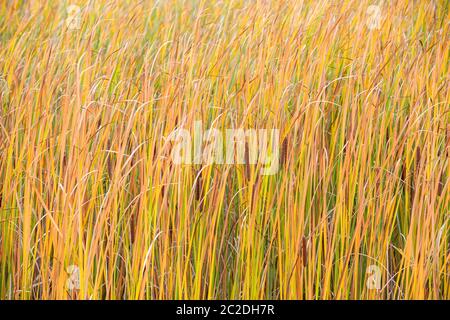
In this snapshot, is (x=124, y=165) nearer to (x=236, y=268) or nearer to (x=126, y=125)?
(x=126, y=125)

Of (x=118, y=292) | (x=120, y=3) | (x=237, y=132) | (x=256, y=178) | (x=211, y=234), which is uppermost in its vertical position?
(x=120, y=3)

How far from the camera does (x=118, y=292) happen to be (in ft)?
4.77

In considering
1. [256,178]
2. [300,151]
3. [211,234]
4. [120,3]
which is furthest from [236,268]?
[120,3]

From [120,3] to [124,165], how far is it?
50cm

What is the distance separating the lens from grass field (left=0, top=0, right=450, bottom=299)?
1441mm

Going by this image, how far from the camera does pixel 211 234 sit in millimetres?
1440

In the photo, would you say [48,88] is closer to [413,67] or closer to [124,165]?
[124,165]

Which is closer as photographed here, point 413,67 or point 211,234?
point 211,234

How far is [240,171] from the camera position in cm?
145

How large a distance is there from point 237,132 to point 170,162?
19 cm

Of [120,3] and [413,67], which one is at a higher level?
[120,3]

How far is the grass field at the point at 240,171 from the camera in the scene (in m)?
1.44

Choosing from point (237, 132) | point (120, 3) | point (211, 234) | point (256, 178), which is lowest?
point (211, 234)

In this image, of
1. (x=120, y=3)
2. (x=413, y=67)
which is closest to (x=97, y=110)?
(x=120, y=3)
